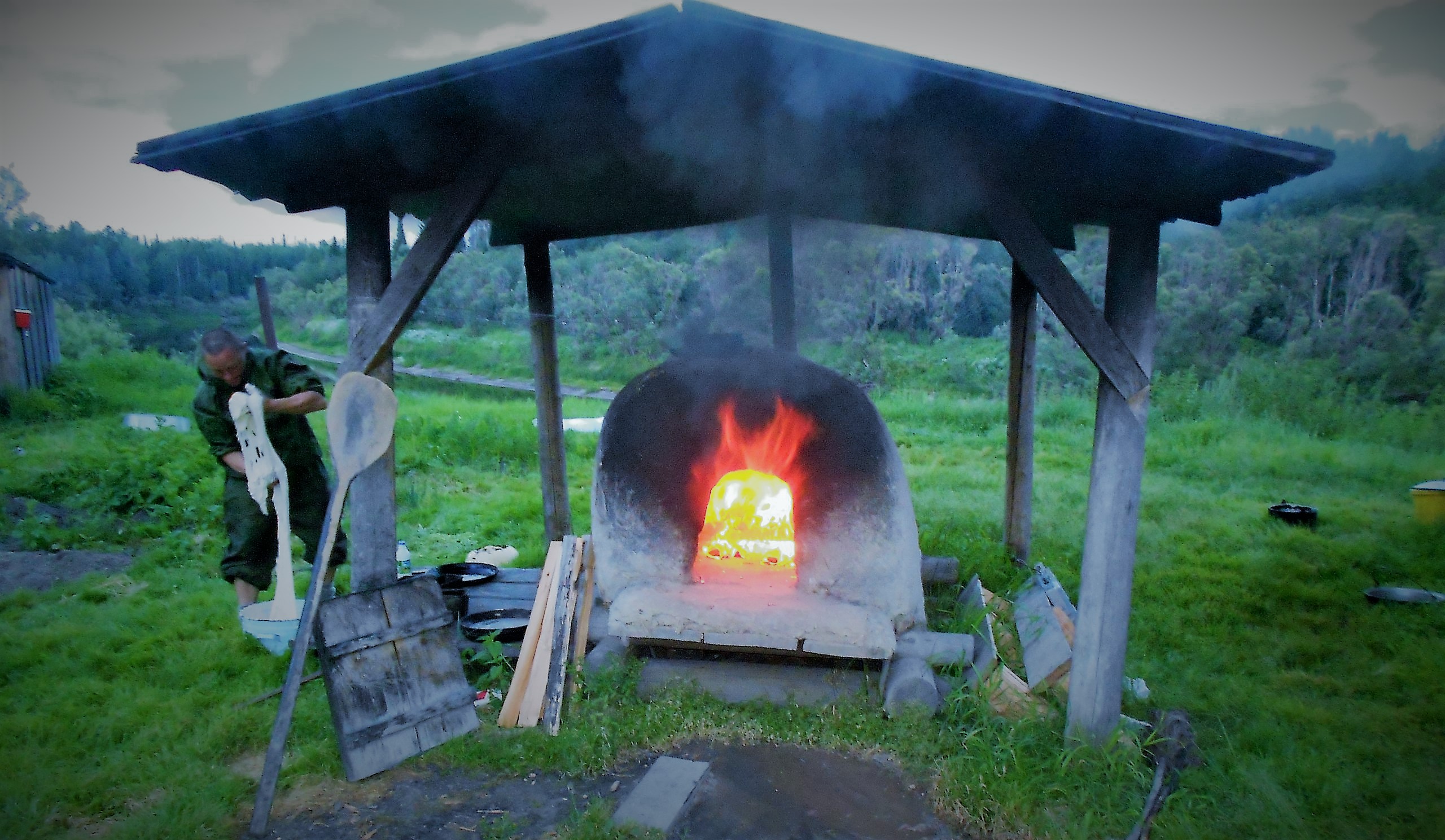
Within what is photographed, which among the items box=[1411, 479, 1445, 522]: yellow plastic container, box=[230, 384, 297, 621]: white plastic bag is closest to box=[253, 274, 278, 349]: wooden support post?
box=[230, 384, 297, 621]: white plastic bag

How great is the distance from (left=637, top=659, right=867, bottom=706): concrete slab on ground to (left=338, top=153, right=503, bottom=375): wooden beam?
2112 millimetres

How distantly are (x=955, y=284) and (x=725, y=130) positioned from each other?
15048 millimetres

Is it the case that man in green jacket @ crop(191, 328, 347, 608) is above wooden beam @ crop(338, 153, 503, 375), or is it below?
below

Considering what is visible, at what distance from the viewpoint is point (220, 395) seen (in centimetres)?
383

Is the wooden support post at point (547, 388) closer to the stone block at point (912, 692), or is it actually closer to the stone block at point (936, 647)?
the stone block at point (936, 647)

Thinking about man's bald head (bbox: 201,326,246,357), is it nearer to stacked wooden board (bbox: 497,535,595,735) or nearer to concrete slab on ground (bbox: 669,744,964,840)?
stacked wooden board (bbox: 497,535,595,735)

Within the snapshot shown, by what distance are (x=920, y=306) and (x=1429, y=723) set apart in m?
13.7

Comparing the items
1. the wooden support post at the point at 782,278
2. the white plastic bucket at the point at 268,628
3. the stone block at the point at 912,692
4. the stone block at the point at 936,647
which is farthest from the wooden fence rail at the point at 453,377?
the stone block at the point at 912,692

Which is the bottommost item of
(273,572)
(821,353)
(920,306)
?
(273,572)

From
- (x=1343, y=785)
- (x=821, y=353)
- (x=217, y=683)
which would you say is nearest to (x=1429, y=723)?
(x=1343, y=785)

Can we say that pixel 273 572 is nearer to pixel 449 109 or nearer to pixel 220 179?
pixel 220 179

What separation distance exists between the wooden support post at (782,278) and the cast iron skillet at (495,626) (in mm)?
2956

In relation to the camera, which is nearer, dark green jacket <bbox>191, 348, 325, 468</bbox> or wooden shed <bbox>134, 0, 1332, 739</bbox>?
wooden shed <bbox>134, 0, 1332, 739</bbox>

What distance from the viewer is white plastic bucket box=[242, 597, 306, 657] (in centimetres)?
405
